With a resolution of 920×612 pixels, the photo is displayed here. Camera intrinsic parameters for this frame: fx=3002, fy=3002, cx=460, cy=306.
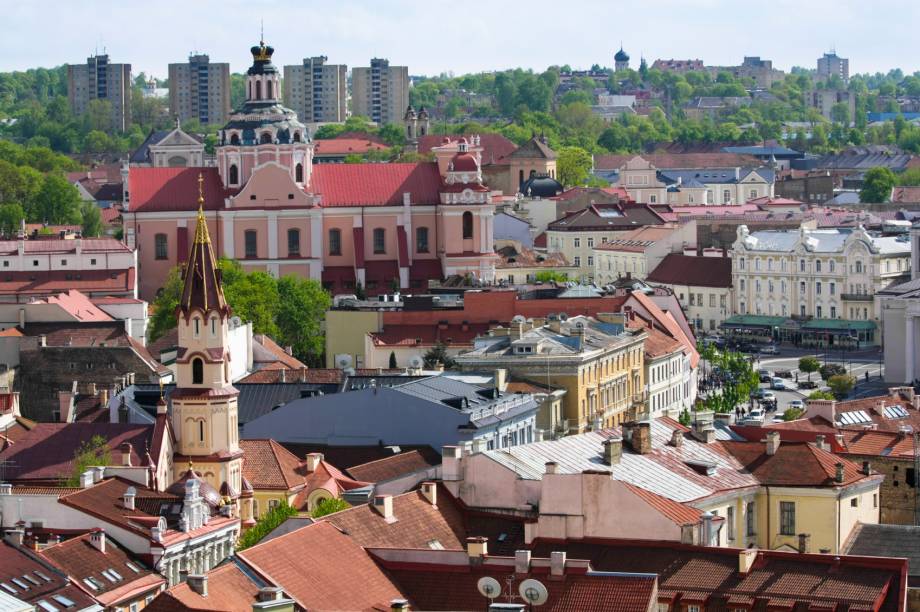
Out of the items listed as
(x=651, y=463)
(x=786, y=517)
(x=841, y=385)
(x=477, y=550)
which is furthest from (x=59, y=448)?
Result: (x=841, y=385)

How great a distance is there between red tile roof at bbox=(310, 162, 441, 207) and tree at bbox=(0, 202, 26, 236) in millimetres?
37816

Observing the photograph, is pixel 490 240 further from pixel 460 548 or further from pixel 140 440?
pixel 460 548

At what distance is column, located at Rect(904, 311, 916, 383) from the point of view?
346 ft

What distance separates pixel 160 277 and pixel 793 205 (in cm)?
6820

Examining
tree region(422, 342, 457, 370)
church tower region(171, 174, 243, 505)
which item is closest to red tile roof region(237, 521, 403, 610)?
church tower region(171, 174, 243, 505)

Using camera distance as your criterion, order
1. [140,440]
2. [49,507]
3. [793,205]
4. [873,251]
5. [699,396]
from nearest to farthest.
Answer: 1. [49,507]
2. [140,440]
3. [699,396]
4. [873,251]
5. [793,205]

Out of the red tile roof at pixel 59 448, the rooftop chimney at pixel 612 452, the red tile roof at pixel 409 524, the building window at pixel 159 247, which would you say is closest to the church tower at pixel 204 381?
the red tile roof at pixel 59 448

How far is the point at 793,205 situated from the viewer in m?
176

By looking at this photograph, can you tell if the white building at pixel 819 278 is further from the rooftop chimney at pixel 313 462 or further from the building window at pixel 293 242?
the rooftop chimney at pixel 313 462

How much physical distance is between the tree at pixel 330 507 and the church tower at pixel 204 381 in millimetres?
5148

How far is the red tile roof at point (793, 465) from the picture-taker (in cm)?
5116

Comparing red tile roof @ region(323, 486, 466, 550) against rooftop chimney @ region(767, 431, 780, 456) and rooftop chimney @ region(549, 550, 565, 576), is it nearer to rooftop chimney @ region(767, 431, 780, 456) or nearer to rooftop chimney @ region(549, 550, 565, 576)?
rooftop chimney @ region(549, 550, 565, 576)

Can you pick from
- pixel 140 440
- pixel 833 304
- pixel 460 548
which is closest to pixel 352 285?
pixel 833 304

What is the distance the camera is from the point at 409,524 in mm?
45594
